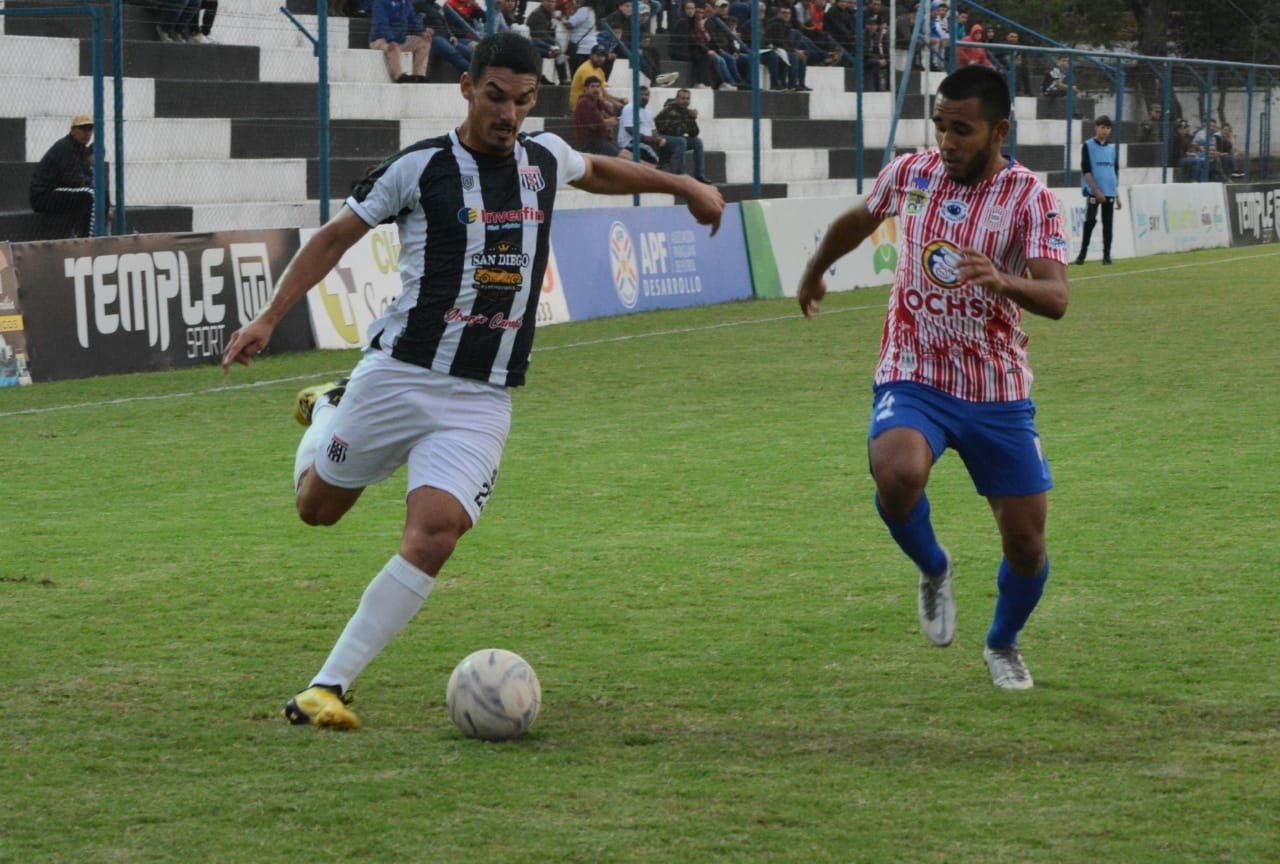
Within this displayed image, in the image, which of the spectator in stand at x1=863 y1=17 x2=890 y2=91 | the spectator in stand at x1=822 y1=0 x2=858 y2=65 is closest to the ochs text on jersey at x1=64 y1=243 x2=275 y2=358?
the spectator in stand at x1=822 y1=0 x2=858 y2=65

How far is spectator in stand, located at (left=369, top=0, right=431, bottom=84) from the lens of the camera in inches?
846

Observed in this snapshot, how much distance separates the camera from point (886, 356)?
580cm

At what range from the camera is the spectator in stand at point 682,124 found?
2288cm

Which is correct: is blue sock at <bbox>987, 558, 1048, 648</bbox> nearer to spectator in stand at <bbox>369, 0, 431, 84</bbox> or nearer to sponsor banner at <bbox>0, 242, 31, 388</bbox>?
sponsor banner at <bbox>0, 242, 31, 388</bbox>

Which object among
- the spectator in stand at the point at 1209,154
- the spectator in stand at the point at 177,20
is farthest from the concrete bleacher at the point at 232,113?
the spectator in stand at the point at 1209,154

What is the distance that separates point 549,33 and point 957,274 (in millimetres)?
17820

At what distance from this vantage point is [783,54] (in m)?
26.6

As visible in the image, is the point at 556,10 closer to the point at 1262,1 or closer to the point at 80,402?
the point at 80,402

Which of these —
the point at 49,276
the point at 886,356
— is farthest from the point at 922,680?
the point at 49,276

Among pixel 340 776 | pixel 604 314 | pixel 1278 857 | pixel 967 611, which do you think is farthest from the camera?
pixel 604 314

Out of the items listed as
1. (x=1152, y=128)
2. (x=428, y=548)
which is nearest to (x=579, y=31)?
(x=1152, y=128)

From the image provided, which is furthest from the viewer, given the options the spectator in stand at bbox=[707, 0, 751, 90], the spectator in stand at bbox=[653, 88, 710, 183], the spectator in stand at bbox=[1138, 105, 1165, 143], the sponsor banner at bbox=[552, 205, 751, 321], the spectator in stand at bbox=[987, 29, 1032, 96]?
the spectator in stand at bbox=[1138, 105, 1165, 143]

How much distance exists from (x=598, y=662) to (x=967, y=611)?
1495mm

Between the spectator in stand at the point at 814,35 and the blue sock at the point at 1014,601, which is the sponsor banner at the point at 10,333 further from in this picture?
the spectator in stand at the point at 814,35
